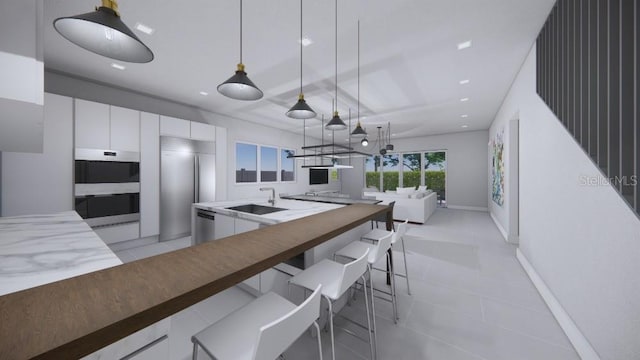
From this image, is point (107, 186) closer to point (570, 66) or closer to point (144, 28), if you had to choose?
point (144, 28)

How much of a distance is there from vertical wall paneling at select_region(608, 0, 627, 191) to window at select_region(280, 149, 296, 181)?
22.5 ft

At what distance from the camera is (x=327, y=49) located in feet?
9.32

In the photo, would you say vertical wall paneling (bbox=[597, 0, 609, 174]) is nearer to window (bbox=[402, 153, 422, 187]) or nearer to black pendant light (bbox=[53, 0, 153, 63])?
black pendant light (bbox=[53, 0, 153, 63])

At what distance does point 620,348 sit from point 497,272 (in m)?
1.82

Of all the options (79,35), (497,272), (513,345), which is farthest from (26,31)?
(497,272)

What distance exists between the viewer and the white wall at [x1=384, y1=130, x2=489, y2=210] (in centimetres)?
781

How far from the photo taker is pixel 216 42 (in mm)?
2723

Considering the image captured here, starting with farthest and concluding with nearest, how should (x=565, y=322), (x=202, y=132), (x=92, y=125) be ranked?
→ (x=202, y=132) < (x=92, y=125) < (x=565, y=322)

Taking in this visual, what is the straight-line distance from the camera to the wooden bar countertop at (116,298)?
0.57 meters

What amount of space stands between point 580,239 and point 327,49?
2984mm

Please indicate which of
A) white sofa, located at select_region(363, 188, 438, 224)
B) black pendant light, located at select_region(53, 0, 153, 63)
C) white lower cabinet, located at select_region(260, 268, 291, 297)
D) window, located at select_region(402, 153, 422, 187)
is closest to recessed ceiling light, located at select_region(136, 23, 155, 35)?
black pendant light, located at select_region(53, 0, 153, 63)

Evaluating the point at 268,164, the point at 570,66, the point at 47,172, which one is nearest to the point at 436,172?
the point at 268,164

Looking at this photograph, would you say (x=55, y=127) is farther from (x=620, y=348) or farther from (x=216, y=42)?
(x=620, y=348)

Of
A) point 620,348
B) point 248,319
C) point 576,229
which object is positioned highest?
point 576,229
